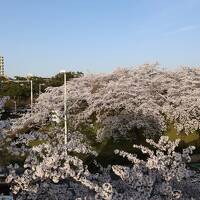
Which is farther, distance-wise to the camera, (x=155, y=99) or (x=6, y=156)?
(x=155, y=99)

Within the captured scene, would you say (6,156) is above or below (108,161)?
above

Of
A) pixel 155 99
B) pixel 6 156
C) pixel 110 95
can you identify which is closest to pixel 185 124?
pixel 155 99

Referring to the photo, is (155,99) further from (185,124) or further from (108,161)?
(108,161)

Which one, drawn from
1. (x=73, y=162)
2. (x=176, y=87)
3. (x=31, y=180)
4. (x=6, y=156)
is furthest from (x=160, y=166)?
(x=176, y=87)

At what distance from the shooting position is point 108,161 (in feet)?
70.6

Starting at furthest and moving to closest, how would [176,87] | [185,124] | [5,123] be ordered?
[176,87] < [185,124] < [5,123]

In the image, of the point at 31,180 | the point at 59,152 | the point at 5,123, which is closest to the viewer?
the point at 31,180

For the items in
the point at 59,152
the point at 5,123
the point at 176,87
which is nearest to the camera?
the point at 59,152

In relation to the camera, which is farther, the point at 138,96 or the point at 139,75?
the point at 139,75

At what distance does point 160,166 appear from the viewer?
27.4 ft

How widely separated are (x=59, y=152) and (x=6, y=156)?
4.57ft

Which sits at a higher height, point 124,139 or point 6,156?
point 6,156

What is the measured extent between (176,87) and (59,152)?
18852 millimetres

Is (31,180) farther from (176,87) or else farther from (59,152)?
(176,87)
